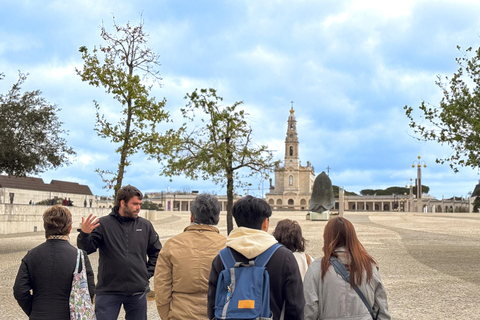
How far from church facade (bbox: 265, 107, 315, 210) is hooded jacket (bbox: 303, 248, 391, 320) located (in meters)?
144

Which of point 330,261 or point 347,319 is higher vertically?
point 330,261

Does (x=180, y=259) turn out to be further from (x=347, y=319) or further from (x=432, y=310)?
(x=432, y=310)

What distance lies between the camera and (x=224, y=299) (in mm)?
3311

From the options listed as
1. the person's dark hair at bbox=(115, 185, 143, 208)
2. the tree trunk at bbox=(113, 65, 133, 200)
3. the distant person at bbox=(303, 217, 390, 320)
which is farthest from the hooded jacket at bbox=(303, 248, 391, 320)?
the tree trunk at bbox=(113, 65, 133, 200)

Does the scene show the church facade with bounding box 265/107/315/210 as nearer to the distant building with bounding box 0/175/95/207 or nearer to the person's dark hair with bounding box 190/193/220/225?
the distant building with bounding box 0/175/95/207

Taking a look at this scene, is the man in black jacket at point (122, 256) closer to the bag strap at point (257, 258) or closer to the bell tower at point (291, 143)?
the bag strap at point (257, 258)

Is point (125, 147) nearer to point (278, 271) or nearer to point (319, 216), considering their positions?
point (278, 271)

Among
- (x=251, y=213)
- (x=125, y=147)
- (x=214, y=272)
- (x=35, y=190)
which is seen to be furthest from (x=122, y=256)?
(x=35, y=190)

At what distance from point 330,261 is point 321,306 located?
13.1 inches

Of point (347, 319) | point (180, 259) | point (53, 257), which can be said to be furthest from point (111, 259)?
point (347, 319)

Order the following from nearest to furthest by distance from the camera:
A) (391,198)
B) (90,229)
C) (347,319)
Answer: (347,319) → (90,229) → (391,198)

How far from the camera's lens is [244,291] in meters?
3.23

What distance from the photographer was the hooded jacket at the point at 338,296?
368 cm

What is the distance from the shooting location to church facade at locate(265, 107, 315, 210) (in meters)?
149
